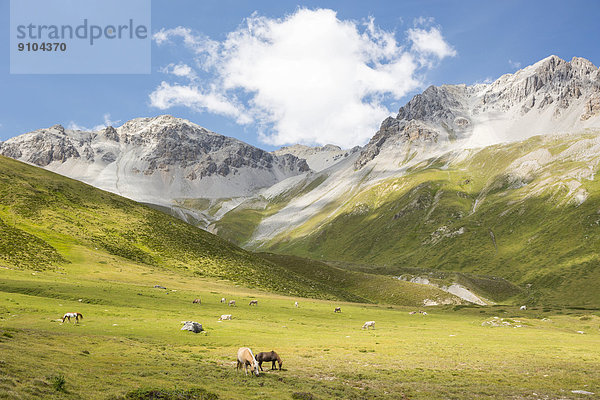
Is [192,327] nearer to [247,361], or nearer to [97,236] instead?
[247,361]

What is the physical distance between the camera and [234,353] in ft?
114

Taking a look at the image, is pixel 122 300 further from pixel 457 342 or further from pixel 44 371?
pixel 457 342

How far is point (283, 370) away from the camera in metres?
28.6

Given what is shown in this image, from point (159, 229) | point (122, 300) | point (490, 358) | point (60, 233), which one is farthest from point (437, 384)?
point (159, 229)

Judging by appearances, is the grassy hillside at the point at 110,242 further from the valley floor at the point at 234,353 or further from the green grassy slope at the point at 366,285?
the valley floor at the point at 234,353

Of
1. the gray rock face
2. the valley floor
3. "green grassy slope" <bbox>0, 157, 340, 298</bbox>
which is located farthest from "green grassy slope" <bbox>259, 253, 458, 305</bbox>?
the gray rock face

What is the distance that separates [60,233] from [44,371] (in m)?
94.8

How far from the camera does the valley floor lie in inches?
874

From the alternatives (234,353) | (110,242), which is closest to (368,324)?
(234,353)

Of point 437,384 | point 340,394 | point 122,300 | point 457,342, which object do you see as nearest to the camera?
point 340,394

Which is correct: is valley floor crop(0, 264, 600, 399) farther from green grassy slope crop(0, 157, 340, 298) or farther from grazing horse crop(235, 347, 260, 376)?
green grassy slope crop(0, 157, 340, 298)

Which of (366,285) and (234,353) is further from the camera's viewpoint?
(366,285)

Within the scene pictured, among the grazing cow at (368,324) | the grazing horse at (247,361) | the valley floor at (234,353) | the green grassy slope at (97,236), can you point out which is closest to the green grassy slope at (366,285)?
the green grassy slope at (97,236)

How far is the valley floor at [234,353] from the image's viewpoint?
72.8 ft
